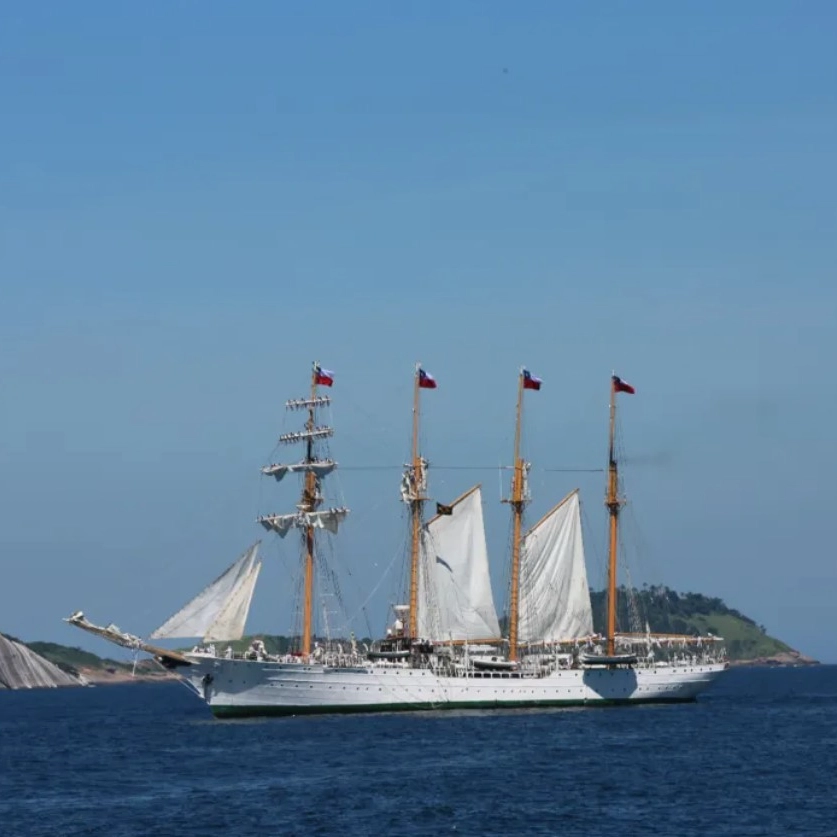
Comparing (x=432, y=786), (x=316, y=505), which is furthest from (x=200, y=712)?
(x=432, y=786)

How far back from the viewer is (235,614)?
344 ft

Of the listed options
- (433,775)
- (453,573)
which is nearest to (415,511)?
(453,573)

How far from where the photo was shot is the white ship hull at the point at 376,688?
106 meters

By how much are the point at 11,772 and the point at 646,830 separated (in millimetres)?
33826

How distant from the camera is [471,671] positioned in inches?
4449

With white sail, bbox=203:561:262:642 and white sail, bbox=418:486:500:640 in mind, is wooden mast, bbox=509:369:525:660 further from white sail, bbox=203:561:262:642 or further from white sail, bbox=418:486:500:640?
white sail, bbox=203:561:262:642

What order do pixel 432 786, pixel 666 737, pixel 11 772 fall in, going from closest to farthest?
1. pixel 432 786
2. pixel 11 772
3. pixel 666 737

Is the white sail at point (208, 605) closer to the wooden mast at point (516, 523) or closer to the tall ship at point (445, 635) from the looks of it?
the tall ship at point (445, 635)

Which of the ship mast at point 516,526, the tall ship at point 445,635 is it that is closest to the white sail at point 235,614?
the tall ship at point 445,635

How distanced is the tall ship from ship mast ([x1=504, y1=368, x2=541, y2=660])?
89mm

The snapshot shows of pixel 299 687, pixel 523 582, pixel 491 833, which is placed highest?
pixel 523 582

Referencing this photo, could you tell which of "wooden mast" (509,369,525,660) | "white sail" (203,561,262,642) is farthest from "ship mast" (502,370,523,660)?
"white sail" (203,561,262,642)

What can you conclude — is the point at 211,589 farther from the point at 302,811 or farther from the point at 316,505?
the point at 302,811

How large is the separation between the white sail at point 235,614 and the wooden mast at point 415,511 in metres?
12.1
